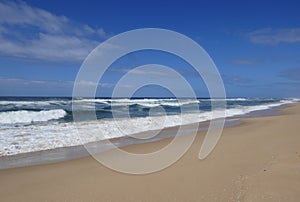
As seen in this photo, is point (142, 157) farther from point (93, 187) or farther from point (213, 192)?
point (213, 192)

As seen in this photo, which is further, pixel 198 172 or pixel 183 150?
pixel 183 150

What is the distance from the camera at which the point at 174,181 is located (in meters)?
4.70

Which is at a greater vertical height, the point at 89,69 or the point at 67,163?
the point at 89,69

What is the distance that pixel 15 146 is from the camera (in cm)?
796

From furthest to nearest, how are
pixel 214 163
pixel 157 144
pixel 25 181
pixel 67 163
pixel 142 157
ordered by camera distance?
pixel 157 144 → pixel 142 157 → pixel 67 163 → pixel 214 163 → pixel 25 181

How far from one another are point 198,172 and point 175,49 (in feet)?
12.0

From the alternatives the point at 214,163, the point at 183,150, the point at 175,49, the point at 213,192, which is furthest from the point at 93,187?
the point at 175,49

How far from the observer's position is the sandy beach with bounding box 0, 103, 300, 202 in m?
4.04

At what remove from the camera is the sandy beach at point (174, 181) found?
13.3 feet

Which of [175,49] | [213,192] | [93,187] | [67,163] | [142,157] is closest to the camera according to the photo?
[213,192]

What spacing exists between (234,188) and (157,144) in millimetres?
4771

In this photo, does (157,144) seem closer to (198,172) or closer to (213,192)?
(198,172)

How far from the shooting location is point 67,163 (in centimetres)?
632

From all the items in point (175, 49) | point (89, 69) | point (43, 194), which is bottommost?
point (43, 194)
